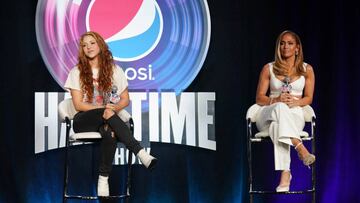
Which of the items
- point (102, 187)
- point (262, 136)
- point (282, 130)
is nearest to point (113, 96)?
point (102, 187)

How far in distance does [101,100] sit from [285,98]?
1.35m

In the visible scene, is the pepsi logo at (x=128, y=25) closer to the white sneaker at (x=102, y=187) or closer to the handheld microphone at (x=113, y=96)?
the handheld microphone at (x=113, y=96)

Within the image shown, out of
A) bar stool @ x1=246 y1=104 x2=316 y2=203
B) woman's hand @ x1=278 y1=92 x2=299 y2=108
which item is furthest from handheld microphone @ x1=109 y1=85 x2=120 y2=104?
woman's hand @ x1=278 y1=92 x2=299 y2=108

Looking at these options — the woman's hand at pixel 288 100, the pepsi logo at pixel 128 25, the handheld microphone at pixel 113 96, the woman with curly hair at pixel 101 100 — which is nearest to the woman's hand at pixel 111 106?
the woman with curly hair at pixel 101 100

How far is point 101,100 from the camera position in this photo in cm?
508

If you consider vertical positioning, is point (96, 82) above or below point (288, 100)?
above

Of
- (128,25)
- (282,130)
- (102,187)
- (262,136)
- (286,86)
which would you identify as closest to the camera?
(102,187)

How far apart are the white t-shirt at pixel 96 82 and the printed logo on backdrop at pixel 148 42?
52 centimetres

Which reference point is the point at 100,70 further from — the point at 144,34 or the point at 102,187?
the point at 102,187

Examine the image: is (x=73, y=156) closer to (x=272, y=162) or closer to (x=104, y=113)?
(x=104, y=113)

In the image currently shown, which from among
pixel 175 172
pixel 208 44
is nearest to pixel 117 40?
pixel 208 44

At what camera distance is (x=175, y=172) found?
18.6 ft

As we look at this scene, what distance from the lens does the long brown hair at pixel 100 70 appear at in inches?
197

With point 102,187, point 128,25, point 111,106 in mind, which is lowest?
point 102,187
